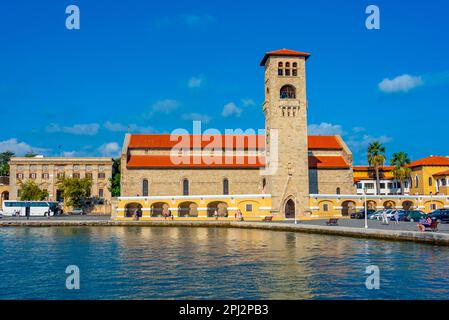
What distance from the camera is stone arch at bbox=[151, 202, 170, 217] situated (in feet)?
191

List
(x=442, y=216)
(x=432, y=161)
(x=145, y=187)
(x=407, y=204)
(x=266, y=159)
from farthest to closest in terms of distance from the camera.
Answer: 1. (x=432, y=161)
2. (x=407, y=204)
3. (x=145, y=187)
4. (x=266, y=159)
5. (x=442, y=216)

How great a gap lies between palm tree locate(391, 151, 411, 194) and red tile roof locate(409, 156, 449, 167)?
1.32 m

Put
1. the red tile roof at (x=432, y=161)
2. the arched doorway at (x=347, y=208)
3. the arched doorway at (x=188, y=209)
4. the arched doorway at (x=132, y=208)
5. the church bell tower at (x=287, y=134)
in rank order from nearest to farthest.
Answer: the church bell tower at (x=287, y=134) < the arched doorway at (x=132, y=208) < the arched doorway at (x=188, y=209) < the arched doorway at (x=347, y=208) < the red tile roof at (x=432, y=161)

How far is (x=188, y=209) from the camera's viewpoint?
5819cm

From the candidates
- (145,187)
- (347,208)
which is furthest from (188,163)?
(347,208)

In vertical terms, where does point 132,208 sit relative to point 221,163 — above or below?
below

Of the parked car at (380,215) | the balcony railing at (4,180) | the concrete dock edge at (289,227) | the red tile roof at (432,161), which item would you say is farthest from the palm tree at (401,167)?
the balcony railing at (4,180)

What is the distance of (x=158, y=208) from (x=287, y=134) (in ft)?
62.5

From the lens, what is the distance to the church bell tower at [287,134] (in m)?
55.1

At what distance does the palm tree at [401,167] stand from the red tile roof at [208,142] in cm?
1311

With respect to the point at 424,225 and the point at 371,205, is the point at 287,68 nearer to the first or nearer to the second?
the point at 371,205

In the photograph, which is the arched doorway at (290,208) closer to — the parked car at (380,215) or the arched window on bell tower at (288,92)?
the parked car at (380,215)

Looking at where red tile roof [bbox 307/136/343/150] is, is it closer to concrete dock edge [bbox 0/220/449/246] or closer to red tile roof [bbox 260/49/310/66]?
red tile roof [bbox 260/49/310/66]

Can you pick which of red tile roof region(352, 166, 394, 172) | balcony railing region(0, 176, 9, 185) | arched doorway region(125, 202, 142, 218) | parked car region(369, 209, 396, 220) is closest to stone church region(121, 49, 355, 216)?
arched doorway region(125, 202, 142, 218)
